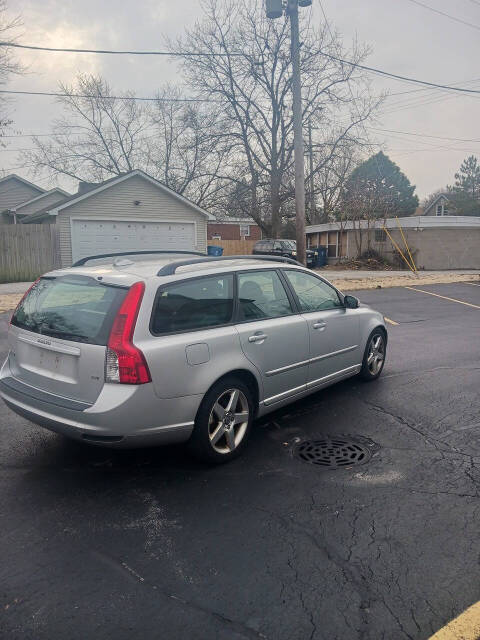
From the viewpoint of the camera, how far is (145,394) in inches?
131

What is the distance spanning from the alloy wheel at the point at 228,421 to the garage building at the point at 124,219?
700 inches

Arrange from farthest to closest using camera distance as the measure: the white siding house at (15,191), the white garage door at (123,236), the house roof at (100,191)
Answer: the white siding house at (15,191) < the white garage door at (123,236) < the house roof at (100,191)

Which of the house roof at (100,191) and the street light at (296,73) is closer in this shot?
the street light at (296,73)

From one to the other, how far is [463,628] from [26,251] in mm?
21418

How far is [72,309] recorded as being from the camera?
3.68m

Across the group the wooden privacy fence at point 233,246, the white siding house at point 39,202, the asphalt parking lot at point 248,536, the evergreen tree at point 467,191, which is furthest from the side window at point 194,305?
the evergreen tree at point 467,191

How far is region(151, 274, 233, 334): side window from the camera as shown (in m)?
3.57

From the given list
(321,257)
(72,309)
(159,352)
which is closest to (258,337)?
(159,352)

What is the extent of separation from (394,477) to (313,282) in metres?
2.19

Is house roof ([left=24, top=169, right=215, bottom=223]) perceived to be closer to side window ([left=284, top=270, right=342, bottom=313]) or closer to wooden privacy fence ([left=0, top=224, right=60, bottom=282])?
wooden privacy fence ([left=0, top=224, right=60, bottom=282])

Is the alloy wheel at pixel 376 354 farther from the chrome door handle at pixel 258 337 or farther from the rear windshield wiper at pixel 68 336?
the rear windshield wiper at pixel 68 336

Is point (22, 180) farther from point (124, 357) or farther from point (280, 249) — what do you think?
point (124, 357)

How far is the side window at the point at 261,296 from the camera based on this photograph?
423 centimetres

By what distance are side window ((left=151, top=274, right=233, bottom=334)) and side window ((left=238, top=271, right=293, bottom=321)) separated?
15 centimetres
